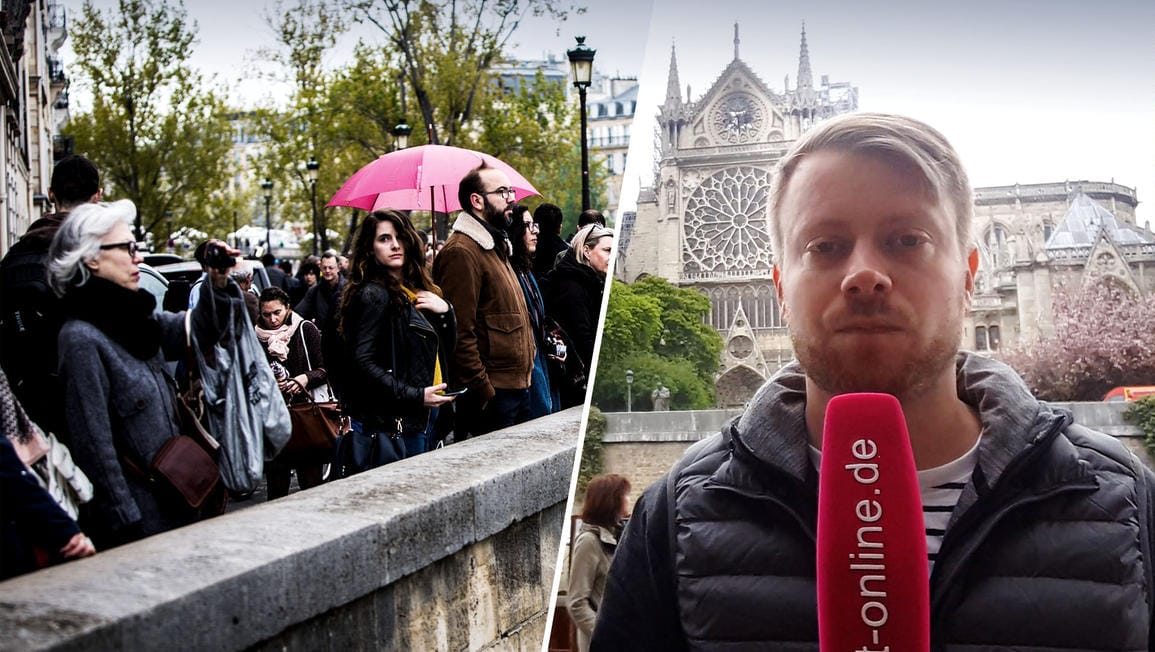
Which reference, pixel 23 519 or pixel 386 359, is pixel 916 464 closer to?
pixel 23 519

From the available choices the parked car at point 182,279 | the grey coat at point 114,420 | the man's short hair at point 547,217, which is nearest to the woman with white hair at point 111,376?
the grey coat at point 114,420

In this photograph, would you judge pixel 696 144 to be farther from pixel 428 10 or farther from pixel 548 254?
pixel 428 10

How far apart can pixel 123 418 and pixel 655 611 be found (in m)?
2.40

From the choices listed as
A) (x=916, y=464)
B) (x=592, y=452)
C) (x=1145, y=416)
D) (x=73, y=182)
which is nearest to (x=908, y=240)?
(x=916, y=464)

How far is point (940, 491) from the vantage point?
2.00 metres

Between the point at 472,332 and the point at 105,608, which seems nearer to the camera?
the point at 105,608

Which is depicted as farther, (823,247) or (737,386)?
(737,386)

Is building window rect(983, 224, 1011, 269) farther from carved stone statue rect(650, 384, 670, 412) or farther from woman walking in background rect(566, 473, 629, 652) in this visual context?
woman walking in background rect(566, 473, 629, 652)

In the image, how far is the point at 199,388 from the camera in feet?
15.0

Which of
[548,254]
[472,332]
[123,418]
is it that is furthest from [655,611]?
[548,254]

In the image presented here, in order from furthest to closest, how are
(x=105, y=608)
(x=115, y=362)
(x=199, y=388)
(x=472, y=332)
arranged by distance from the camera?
(x=472, y=332)
(x=199, y=388)
(x=115, y=362)
(x=105, y=608)

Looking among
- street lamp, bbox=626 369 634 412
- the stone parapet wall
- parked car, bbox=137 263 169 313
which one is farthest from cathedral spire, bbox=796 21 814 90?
parked car, bbox=137 263 169 313

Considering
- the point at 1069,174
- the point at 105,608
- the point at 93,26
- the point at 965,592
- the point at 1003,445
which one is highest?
the point at 93,26

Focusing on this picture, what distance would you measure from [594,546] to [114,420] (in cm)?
226
